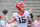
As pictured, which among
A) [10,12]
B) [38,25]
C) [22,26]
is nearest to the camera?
[22,26]

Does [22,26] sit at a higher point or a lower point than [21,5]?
lower

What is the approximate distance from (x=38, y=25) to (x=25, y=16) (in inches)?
23.9

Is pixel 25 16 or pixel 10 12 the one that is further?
pixel 10 12

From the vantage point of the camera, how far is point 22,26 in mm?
4410

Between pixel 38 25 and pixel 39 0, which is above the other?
pixel 39 0

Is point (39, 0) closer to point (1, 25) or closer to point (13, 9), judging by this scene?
point (13, 9)

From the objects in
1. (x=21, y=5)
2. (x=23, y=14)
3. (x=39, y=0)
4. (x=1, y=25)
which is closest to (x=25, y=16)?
(x=23, y=14)

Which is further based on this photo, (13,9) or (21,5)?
(13,9)

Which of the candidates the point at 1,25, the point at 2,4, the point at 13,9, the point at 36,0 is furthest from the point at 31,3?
the point at 1,25

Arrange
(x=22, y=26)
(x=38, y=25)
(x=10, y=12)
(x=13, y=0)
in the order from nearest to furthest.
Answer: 1. (x=22, y=26)
2. (x=38, y=25)
3. (x=10, y=12)
4. (x=13, y=0)

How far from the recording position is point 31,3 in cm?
1361

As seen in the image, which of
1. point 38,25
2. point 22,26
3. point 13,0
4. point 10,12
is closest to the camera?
point 22,26

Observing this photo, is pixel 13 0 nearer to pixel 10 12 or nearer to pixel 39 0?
pixel 10 12

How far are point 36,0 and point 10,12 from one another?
292 centimetres
